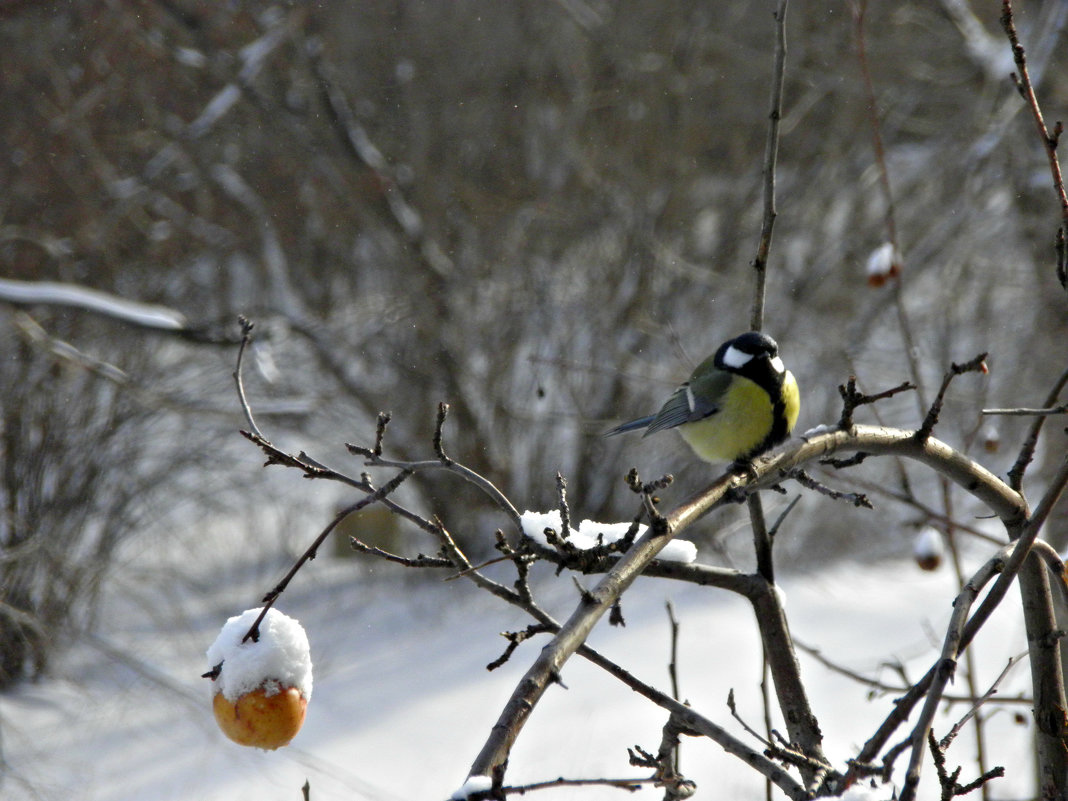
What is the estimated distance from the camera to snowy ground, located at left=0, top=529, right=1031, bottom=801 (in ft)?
12.7

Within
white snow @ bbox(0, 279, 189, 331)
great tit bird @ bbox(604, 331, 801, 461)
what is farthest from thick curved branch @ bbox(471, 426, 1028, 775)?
white snow @ bbox(0, 279, 189, 331)

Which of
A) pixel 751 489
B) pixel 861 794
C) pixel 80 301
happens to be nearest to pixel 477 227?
pixel 80 301

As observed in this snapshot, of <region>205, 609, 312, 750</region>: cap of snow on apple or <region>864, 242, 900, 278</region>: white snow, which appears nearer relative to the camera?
<region>205, 609, 312, 750</region>: cap of snow on apple

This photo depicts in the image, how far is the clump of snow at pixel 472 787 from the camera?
0.66m

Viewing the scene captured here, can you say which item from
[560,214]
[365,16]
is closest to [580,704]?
[560,214]

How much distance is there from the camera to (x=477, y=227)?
5723mm

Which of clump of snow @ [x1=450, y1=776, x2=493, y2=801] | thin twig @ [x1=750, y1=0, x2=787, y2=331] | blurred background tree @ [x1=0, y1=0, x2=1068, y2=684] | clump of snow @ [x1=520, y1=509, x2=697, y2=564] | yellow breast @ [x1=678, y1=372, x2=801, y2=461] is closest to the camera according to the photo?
clump of snow @ [x1=450, y1=776, x2=493, y2=801]

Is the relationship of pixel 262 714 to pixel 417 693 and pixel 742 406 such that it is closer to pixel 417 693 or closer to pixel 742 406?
pixel 742 406

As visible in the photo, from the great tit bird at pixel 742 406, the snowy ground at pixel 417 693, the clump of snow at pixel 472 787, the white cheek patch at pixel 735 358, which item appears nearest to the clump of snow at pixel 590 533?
the clump of snow at pixel 472 787

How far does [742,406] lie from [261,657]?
1295 mm

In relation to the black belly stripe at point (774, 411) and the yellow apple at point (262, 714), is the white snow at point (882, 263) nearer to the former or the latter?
the black belly stripe at point (774, 411)

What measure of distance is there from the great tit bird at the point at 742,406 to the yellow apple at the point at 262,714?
3.85 feet

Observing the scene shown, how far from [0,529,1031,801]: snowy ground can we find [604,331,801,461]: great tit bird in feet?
5.94

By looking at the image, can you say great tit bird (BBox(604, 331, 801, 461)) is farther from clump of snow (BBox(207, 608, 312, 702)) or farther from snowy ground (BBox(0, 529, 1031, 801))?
snowy ground (BBox(0, 529, 1031, 801))
